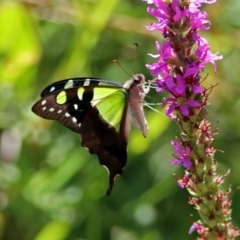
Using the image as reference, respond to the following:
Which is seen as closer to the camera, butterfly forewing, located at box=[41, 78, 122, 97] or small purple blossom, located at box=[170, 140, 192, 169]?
small purple blossom, located at box=[170, 140, 192, 169]

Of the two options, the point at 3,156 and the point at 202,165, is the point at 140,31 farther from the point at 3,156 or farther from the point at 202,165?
the point at 202,165

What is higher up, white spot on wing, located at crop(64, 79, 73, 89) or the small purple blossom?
white spot on wing, located at crop(64, 79, 73, 89)

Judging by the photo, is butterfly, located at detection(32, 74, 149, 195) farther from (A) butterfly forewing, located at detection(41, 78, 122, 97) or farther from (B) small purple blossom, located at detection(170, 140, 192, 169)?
(B) small purple blossom, located at detection(170, 140, 192, 169)

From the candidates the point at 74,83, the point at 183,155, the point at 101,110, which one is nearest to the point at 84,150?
the point at 101,110

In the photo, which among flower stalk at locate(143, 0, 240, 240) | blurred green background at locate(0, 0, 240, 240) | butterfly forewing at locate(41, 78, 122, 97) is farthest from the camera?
blurred green background at locate(0, 0, 240, 240)

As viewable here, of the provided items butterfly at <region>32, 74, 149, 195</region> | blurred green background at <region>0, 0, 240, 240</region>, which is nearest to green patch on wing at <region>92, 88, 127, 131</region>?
butterfly at <region>32, 74, 149, 195</region>

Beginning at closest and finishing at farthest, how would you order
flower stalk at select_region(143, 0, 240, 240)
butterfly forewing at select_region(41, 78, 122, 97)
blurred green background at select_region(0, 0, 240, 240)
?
flower stalk at select_region(143, 0, 240, 240)
butterfly forewing at select_region(41, 78, 122, 97)
blurred green background at select_region(0, 0, 240, 240)
